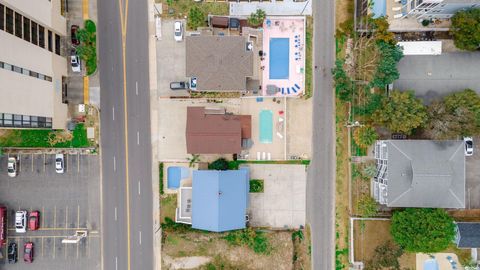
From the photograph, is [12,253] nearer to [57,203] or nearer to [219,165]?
[57,203]

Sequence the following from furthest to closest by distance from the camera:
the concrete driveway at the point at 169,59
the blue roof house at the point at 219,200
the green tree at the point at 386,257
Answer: the concrete driveway at the point at 169,59, the green tree at the point at 386,257, the blue roof house at the point at 219,200

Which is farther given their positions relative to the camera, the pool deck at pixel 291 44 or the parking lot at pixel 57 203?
the parking lot at pixel 57 203

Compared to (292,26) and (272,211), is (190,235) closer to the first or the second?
(272,211)

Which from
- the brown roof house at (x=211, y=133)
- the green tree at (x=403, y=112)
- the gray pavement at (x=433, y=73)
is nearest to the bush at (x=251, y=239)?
the brown roof house at (x=211, y=133)

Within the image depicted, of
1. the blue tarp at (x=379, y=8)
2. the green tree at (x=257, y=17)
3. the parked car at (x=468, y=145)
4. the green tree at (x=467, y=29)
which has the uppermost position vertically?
the blue tarp at (x=379, y=8)

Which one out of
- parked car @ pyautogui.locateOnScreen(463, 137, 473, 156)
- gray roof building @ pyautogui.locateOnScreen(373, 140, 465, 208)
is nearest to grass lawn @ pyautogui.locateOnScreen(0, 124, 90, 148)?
gray roof building @ pyautogui.locateOnScreen(373, 140, 465, 208)

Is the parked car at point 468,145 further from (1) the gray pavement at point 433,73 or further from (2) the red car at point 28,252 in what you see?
(2) the red car at point 28,252

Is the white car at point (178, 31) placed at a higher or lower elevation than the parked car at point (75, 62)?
higher

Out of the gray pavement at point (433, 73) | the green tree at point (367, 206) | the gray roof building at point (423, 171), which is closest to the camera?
the gray roof building at point (423, 171)

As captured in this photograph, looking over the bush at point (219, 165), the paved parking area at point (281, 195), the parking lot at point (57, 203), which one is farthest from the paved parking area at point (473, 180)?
the parking lot at point (57, 203)
